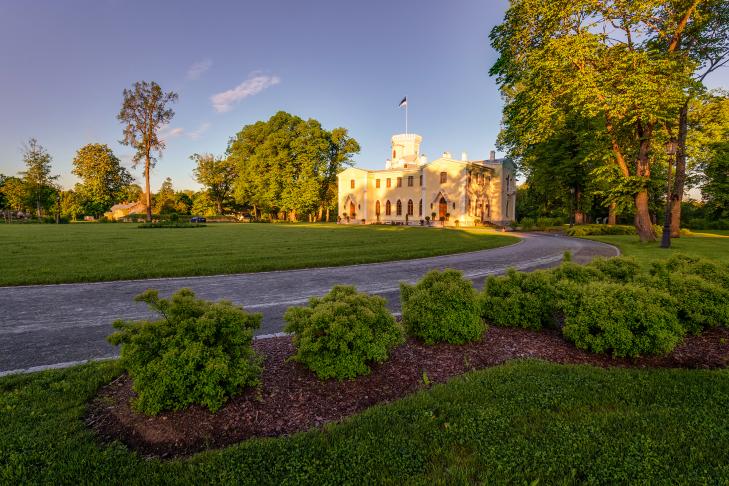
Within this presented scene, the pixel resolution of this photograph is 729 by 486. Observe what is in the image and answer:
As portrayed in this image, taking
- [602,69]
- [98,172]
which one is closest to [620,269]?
[602,69]

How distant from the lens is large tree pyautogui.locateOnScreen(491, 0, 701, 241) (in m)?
15.4

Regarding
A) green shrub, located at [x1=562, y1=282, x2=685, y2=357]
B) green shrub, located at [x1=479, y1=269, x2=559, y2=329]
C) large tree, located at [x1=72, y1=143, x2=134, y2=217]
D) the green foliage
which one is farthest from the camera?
large tree, located at [x1=72, y1=143, x2=134, y2=217]

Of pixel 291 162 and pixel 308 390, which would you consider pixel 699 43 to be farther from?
pixel 291 162

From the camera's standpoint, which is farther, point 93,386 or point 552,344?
point 552,344

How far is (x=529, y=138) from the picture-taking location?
1980 cm

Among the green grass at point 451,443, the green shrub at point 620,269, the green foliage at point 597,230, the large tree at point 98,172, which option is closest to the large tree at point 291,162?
the large tree at point 98,172

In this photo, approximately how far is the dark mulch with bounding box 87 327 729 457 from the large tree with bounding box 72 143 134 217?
58.9 meters

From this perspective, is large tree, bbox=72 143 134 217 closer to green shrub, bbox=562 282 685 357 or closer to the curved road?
the curved road

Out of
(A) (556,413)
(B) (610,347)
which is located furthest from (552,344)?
(A) (556,413)

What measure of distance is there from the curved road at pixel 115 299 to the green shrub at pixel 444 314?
6.48 ft

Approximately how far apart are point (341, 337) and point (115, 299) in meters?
6.26

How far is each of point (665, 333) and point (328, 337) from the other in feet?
13.8

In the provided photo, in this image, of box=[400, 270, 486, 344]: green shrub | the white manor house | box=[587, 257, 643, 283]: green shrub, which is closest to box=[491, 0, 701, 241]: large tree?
box=[587, 257, 643, 283]: green shrub

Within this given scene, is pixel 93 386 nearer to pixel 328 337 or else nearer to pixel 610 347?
pixel 328 337
